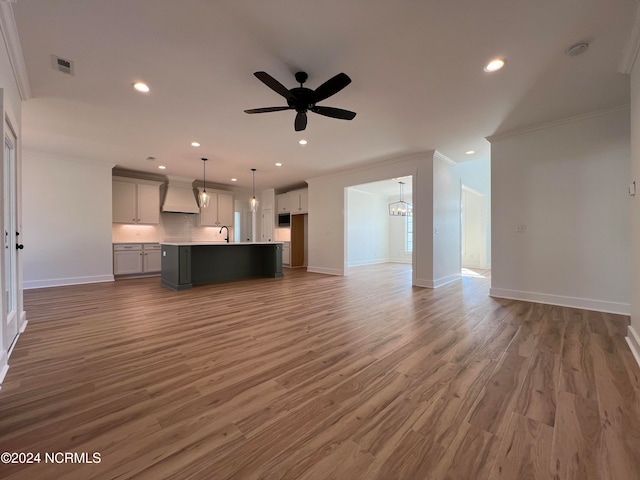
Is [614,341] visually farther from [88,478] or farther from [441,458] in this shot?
[88,478]

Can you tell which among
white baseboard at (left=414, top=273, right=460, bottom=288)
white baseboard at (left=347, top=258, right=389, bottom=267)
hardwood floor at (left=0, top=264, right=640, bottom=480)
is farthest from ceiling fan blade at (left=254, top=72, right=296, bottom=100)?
white baseboard at (left=347, top=258, right=389, bottom=267)

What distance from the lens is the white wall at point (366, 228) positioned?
9.41 meters

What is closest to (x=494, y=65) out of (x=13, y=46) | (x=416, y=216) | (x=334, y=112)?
(x=334, y=112)

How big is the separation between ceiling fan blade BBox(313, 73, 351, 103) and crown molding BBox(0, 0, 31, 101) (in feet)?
7.39

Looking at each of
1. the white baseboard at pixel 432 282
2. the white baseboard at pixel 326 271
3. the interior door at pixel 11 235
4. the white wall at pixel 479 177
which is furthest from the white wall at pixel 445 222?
the interior door at pixel 11 235

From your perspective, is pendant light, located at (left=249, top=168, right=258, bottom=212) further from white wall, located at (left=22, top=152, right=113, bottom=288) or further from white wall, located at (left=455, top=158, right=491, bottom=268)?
white wall, located at (left=455, top=158, right=491, bottom=268)

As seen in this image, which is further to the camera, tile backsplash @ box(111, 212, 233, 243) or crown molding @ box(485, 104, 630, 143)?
tile backsplash @ box(111, 212, 233, 243)

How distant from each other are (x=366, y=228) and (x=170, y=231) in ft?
21.3

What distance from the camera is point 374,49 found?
237cm

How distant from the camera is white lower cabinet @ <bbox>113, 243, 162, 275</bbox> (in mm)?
6297

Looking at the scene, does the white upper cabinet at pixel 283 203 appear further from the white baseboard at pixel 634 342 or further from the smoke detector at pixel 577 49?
the white baseboard at pixel 634 342

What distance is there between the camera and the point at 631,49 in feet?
7.51

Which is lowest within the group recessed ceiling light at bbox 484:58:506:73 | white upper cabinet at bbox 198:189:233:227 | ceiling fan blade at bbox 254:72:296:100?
white upper cabinet at bbox 198:189:233:227

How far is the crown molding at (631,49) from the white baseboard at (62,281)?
869 cm
